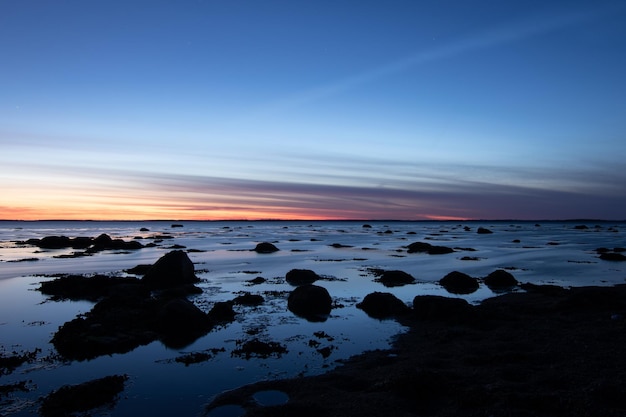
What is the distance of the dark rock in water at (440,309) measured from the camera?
18.9 m

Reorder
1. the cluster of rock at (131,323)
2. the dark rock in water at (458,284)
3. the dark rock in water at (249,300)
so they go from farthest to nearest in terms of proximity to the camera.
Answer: the dark rock in water at (458,284) < the dark rock in water at (249,300) < the cluster of rock at (131,323)

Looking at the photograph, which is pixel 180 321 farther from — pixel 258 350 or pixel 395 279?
pixel 395 279

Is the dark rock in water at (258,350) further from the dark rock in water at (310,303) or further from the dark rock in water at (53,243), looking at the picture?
the dark rock in water at (53,243)

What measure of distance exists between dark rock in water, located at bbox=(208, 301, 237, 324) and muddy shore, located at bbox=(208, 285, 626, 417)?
7.64m

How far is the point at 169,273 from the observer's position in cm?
2956

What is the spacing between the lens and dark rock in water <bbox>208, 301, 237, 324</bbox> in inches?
768

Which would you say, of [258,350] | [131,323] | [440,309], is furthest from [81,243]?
[440,309]

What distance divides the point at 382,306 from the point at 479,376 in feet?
31.3

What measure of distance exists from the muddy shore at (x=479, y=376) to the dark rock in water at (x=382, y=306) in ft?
8.51

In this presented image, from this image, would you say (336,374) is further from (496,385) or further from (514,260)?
(514,260)

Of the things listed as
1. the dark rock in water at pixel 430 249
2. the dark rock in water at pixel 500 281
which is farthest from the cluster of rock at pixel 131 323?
the dark rock in water at pixel 430 249

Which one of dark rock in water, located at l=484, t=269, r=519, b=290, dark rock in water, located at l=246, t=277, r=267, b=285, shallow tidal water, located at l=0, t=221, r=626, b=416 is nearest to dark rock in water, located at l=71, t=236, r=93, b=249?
shallow tidal water, located at l=0, t=221, r=626, b=416

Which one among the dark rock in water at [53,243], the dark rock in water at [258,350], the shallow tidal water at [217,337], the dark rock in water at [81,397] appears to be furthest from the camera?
the dark rock in water at [53,243]

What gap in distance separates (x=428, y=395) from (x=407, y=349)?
14.1 ft
